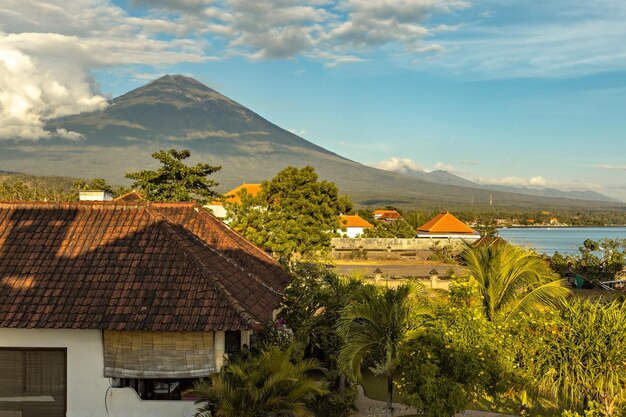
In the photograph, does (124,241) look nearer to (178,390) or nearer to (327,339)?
(178,390)

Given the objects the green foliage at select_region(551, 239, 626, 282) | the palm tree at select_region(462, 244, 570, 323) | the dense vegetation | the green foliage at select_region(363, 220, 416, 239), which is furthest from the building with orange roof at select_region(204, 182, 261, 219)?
the green foliage at select_region(551, 239, 626, 282)

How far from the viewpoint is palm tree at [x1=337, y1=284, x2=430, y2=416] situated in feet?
37.9

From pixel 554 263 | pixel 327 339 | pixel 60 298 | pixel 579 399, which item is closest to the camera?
pixel 579 399

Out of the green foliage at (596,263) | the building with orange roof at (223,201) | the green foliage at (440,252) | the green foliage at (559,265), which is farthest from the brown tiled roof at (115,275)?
the green foliage at (440,252)

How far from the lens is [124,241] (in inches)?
506

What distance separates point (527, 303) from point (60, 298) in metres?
9.32

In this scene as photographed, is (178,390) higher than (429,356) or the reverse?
the reverse

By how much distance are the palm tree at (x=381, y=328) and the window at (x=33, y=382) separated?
5.56 m

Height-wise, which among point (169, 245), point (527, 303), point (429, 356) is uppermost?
point (169, 245)

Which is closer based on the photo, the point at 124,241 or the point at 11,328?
the point at 11,328

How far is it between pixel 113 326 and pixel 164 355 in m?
1.15

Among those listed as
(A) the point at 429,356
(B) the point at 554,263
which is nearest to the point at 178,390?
(A) the point at 429,356

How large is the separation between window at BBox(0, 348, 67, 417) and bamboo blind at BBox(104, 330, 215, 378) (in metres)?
1.23

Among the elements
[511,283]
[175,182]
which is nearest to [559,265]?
[175,182]
